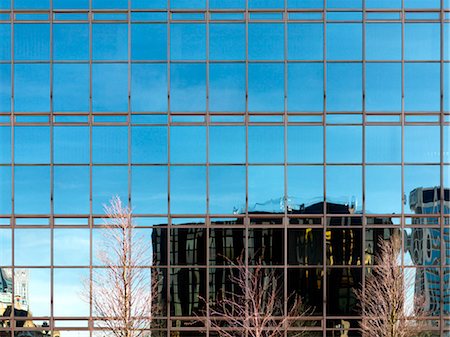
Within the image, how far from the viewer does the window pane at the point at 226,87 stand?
21.3 meters

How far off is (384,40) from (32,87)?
1313cm

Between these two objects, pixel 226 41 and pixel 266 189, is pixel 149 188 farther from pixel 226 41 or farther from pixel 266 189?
pixel 226 41

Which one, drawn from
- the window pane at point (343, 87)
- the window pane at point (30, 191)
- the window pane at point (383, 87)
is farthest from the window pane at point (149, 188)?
the window pane at point (383, 87)

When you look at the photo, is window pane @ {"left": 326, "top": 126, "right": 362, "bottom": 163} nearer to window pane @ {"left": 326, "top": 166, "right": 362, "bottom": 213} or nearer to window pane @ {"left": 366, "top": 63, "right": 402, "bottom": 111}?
window pane @ {"left": 326, "top": 166, "right": 362, "bottom": 213}

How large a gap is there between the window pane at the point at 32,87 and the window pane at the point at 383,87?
11.9 m

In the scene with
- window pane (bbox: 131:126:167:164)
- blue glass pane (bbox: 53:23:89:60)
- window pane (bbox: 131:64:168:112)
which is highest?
blue glass pane (bbox: 53:23:89:60)

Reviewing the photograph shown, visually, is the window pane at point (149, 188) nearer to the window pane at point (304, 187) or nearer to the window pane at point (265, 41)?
the window pane at point (304, 187)

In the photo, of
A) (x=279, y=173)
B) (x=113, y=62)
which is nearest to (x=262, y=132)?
(x=279, y=173)

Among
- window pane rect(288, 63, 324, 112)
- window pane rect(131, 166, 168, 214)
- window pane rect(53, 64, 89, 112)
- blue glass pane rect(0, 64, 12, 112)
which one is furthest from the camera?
blue glass pane rect(0, 64, 12, 112)

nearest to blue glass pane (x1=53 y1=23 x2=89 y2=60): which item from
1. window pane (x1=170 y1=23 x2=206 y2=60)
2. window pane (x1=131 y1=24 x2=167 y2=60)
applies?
window pane (x1=131 y1=24 x2=167 y2=60)

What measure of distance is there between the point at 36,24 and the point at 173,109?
602 cm

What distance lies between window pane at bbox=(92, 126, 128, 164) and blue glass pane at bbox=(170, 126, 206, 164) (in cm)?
176

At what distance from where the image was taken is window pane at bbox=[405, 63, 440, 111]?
841 inches

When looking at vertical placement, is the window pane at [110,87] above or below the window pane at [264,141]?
above
